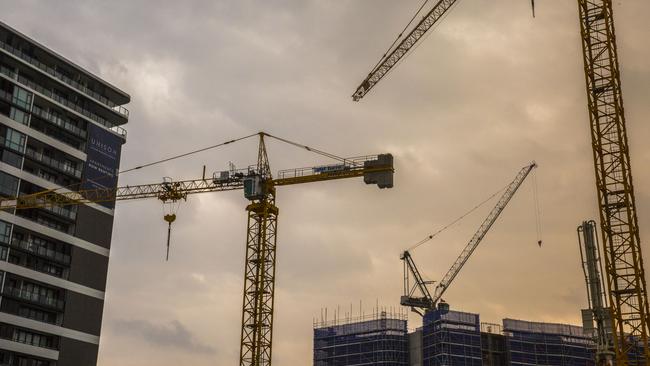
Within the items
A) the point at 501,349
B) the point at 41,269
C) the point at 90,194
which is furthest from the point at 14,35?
the point at 501,349

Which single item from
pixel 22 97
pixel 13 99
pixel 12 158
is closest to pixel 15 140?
pixel 12 158

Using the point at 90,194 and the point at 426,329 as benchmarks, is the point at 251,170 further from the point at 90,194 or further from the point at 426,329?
the point at 426,329

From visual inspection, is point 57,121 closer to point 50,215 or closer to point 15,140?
point 15,140

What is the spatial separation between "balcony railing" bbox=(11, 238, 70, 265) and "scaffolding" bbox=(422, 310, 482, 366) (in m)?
81.5

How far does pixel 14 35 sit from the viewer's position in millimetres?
125875

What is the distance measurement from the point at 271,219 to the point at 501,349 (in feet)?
276

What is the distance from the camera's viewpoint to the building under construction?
566 ft

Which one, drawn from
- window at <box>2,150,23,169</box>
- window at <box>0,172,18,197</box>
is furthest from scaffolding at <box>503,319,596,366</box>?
window at <box>2,150,23,169</box>

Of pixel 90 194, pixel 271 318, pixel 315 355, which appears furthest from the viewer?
pixel 315 355

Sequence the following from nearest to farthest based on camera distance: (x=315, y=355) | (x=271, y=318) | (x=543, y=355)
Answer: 1. (x=271, y=318)
2. (x=543, y=355)
3. (x=315, y=355)

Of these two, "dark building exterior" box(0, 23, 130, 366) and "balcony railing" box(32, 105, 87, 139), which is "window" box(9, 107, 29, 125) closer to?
"dark building exterior" box(0, 23, 130, 366)

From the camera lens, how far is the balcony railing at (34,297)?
116m

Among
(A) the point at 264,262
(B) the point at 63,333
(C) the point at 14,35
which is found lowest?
(B) the point at 63,333

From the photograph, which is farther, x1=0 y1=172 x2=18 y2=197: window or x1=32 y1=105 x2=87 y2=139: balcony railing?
x1=32 y1=105 x2=87 y2=139: balcony railing
